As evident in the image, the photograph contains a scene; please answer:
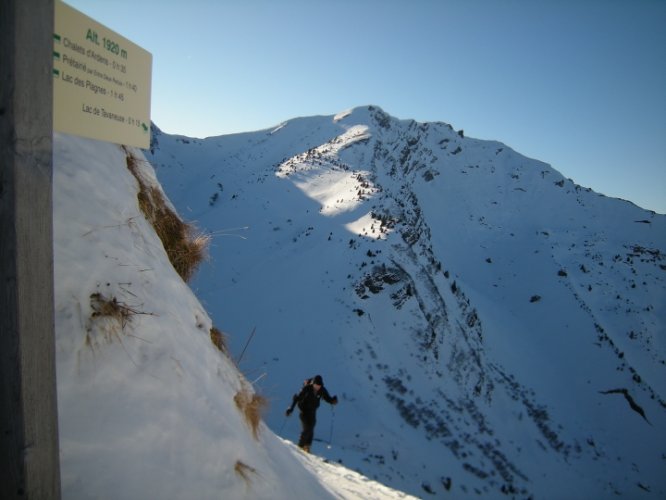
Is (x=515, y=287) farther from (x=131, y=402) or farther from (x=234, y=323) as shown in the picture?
(x=131, y=402)

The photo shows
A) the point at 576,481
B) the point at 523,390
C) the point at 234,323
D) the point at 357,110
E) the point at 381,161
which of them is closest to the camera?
the point at 234,323

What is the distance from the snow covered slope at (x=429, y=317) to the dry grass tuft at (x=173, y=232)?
52.2 inches

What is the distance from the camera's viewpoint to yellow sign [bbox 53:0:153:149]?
1865 millimetres

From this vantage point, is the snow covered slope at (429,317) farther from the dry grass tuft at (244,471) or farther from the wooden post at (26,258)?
the wooden post at (26,258)

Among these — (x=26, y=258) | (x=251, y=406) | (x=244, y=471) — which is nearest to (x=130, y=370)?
(x=244, y=471)

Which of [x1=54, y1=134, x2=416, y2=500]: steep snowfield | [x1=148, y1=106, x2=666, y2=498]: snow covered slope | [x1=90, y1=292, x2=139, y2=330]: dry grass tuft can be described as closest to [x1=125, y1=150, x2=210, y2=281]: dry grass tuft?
[x1=54, y1=134, x2=416, y2=500]: steep snowfield

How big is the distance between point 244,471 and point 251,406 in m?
0.86

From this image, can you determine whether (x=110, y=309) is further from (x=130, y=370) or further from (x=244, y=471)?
(x=244, y=471)

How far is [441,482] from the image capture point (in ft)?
36.3

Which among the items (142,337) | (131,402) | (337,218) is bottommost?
(131,402)

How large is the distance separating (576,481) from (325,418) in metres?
12.6

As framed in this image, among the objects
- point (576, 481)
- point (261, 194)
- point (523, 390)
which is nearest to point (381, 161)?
point (261, 194)

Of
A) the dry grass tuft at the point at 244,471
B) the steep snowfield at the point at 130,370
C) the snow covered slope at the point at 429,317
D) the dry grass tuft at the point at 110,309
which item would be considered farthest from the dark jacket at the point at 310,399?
the dry grass tuft at the point at 110,309

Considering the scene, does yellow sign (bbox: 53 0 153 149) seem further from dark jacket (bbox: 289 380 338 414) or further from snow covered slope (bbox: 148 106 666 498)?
dark jacket (bbox: 289 380 338 414)
